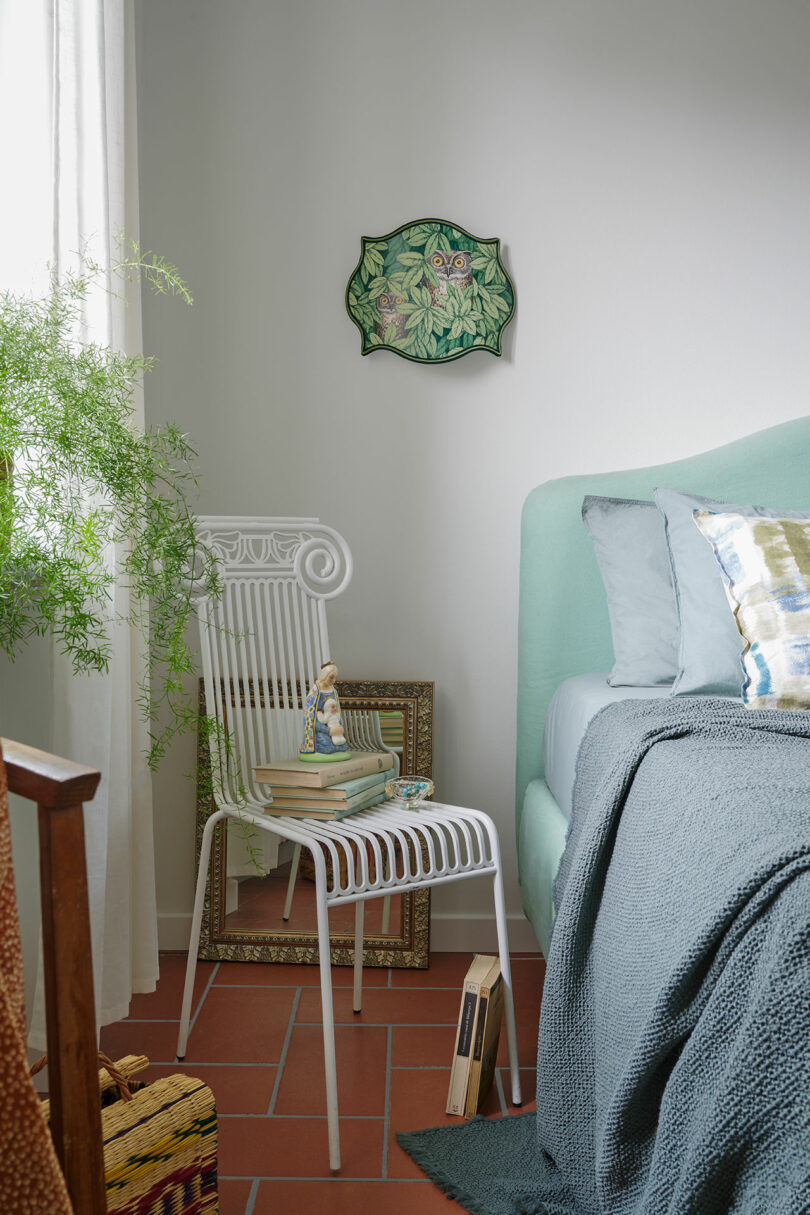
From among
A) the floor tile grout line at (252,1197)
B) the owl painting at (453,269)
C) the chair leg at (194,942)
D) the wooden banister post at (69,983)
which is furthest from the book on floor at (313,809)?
the owl painting at (453,269)

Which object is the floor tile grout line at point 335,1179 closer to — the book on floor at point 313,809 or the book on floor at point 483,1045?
the book on floor at point 483,1045

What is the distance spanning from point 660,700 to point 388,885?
59 centimetres

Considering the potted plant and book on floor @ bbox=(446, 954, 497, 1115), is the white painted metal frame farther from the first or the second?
the potted plant

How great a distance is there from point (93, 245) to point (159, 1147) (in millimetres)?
1492

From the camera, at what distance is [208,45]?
2.38m

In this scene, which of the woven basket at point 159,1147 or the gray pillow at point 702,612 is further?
the gray pillow at point 702,612

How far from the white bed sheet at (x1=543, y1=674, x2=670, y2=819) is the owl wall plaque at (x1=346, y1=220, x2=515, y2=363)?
2.96 ft

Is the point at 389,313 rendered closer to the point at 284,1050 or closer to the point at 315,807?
the point at 315,807

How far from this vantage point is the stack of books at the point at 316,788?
1801 mm

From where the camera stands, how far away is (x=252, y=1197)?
146 centimetres

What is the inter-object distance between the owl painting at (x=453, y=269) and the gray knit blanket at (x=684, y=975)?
1.29m

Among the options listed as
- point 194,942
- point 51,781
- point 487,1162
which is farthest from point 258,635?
point 51,781

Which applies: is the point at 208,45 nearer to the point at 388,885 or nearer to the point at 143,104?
the point at 143,104

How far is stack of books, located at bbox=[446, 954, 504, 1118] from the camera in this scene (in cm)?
168
